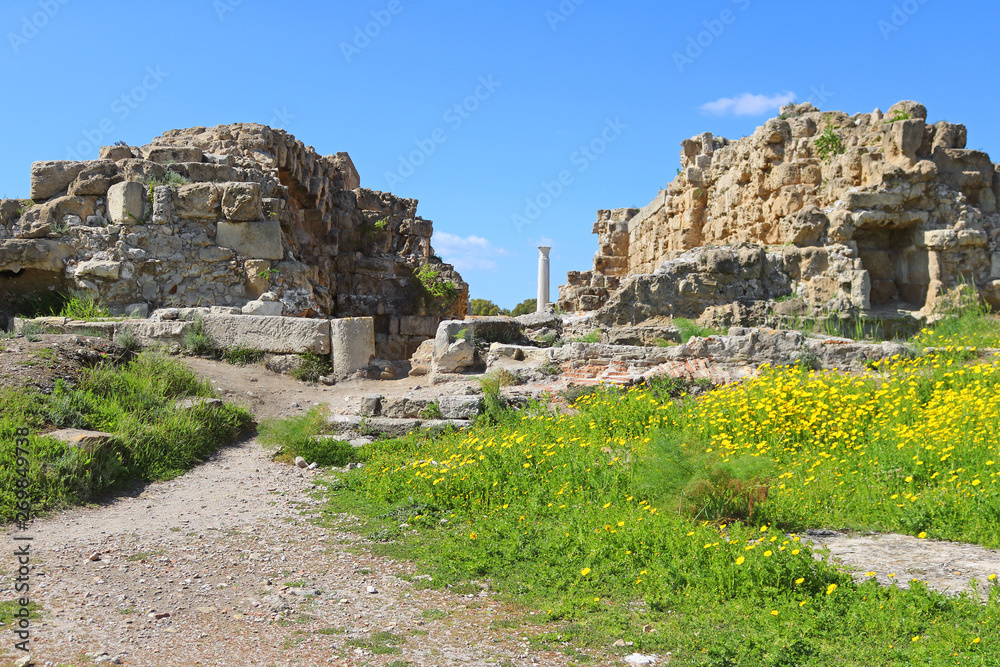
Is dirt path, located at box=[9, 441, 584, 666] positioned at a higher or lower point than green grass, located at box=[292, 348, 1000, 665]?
lower

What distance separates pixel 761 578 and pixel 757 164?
10.9 m

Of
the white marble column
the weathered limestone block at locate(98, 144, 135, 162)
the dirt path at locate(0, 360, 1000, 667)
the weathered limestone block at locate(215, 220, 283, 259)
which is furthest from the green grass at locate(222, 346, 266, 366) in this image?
the white marble column

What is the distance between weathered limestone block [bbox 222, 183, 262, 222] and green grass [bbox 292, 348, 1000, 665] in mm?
6463

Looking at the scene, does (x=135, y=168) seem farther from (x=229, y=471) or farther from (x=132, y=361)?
(x=229, y=471)

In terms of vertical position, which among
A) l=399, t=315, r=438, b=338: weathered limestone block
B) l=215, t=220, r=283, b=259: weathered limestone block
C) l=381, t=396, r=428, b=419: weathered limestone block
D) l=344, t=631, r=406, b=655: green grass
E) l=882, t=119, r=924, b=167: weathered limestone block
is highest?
l=882, t=119, r=924, b=167: weathered limestone block

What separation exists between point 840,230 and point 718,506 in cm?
789

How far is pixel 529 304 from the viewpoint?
46.8 metres

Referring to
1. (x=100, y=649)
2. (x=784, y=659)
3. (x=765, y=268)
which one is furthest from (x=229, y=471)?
(x=765, y=268)

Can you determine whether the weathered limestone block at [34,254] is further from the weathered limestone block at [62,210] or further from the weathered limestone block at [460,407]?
the weathered limestone block at [460,407]

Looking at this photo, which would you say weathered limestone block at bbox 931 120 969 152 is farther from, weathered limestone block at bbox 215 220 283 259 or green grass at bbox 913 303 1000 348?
weathered limestone block at bbox 215 220 283 259

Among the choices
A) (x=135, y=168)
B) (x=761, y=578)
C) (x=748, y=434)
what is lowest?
(x=761, y=578)

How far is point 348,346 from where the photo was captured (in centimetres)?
1020

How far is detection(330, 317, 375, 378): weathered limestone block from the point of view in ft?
33.4

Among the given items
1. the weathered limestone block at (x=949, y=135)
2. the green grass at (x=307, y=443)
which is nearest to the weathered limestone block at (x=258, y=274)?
the green grass at (x=307, y=443)
